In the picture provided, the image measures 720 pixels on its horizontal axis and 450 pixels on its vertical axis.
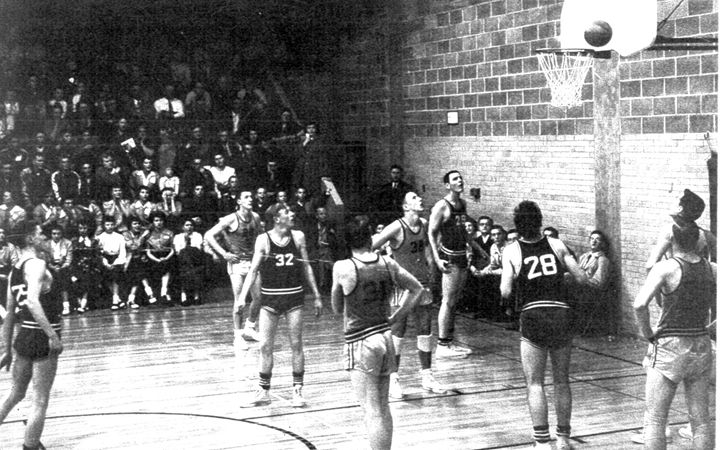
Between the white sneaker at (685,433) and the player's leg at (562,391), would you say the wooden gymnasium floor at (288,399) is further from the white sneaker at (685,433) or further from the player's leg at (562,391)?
the player's leg at (562,391)

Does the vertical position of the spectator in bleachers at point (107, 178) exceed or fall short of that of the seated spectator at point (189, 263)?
it exceeds it

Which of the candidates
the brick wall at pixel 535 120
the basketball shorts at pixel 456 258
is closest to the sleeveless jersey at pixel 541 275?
the basketball shorts at pixel 456 258

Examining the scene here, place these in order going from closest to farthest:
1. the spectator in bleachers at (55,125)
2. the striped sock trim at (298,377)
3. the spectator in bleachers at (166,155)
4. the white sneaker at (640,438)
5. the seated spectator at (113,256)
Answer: the white sneaker at (640,438) < the striped sock trim at (298,377) < the seated spectator at (113,256) < the spectator in bleachers at (55,125) < the spectator in bleachers at (166,155)

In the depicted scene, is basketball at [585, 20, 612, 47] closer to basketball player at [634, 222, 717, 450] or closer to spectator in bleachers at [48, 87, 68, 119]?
basketball player at [634, 222, 717, 450]

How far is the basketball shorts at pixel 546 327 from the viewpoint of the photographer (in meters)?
7.28

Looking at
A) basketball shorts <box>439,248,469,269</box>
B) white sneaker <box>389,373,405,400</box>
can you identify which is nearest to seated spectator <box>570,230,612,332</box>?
basketball shorts <box>439,248,469,269</box>

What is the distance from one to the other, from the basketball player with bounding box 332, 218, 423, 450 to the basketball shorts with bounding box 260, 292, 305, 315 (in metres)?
2.25

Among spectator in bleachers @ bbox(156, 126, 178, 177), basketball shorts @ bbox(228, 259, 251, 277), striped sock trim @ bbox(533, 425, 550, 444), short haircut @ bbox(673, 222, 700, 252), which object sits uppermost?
spectator in bleachers @ bbox(156, 126, 178, 177)

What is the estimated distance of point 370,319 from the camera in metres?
6.89

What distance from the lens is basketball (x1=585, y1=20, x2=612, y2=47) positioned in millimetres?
7578

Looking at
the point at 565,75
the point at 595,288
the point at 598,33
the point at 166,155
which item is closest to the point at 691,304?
the point at 598,33

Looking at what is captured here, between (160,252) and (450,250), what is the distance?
6284 mm

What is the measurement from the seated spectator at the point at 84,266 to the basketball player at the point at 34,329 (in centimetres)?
847

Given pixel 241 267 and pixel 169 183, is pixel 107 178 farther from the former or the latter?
pixel 241 267
